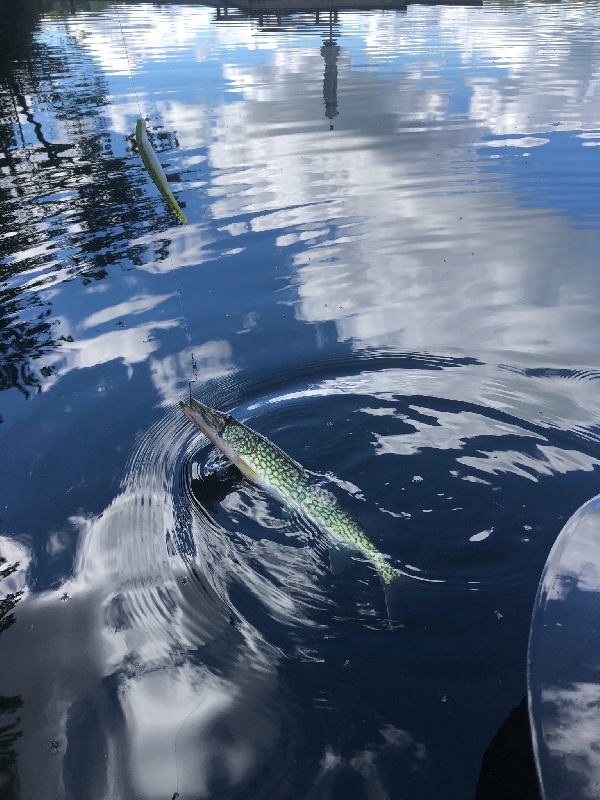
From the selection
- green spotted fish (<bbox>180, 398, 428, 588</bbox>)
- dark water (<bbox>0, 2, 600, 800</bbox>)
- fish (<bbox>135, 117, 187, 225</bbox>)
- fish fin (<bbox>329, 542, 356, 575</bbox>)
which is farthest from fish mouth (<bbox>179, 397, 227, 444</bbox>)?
fish (<bbox>135, 117, 187, 225</bbox>)

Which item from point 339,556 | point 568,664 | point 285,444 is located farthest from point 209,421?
point 568,664

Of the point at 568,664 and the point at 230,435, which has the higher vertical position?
the point at 230,435

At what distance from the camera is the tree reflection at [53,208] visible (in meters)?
6.80

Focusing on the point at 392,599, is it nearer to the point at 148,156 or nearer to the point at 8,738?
the point at 8,738

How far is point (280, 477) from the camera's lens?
14.0 feet

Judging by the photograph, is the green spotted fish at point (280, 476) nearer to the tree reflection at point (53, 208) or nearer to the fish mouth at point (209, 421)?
the fish mouth at point (209, 421)

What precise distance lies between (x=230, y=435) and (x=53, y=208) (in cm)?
689

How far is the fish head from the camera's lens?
170 inches

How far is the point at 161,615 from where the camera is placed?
12.6ft

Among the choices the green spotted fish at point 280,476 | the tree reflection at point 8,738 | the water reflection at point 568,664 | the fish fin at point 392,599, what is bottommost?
the tree reflection at point 8,738

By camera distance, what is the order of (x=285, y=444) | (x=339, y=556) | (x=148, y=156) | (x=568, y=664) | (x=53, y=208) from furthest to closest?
(x=53, y=208)
(x=285, y=444)
(x=339, y=556)
(x=148, y=156)
(x=568, y=664)

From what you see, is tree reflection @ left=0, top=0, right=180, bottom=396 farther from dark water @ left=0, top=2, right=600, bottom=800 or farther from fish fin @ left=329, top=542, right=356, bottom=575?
fish fin @ left=329, top=542, right=356, bottom=575

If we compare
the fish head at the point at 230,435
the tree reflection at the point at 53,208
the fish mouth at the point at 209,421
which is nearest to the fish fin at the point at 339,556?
the fish head at the point at 230,435

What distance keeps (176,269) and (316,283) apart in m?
1.78
